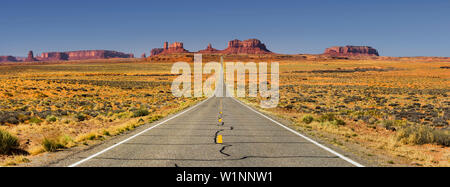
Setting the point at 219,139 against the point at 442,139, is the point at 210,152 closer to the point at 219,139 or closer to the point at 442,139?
the point at 219,139

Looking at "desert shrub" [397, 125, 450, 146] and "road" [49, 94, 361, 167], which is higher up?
"road" [49, 94, 361, 167]

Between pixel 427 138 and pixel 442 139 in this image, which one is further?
pixel 427 138

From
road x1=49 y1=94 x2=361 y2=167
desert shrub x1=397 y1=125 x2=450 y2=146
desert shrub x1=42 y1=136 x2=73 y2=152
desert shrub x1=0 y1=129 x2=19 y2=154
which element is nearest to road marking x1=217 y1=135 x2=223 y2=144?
road x1=49 y1=94 x2=361 y2=167

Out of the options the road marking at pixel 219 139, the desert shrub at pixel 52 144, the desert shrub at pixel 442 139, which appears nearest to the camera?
the desert shrub at pixel 52 144

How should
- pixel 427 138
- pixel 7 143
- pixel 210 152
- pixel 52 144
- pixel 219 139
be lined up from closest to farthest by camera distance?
pixel 210 152
pixel 52 144
pixel 7 143
pixel 219 139
pixel 427 138

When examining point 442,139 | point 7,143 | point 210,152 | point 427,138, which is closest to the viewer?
point 210,152

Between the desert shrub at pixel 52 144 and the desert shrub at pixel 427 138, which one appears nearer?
the desert shrub at pixel 52 144

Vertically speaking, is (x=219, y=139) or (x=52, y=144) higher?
(x=52, y=144)

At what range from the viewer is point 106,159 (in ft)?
21.9

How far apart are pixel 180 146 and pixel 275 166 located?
3241 millimetres

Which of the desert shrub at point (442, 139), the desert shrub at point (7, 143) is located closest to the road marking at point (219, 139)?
the desert shrub at point (7, 143)

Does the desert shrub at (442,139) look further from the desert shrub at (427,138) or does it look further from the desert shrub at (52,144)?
the desert shrub at (52,144)

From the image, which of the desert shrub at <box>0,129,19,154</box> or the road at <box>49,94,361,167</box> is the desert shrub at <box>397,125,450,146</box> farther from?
the desert shrub at <box>0,129,19,154</box>

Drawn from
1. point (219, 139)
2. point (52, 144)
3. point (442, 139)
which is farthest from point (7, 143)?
point (442, 139)
